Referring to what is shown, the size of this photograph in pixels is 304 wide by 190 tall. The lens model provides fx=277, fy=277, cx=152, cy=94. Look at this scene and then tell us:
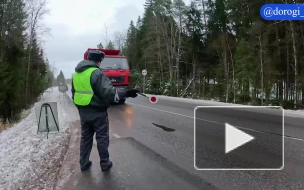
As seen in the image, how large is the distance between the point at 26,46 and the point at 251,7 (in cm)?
2374

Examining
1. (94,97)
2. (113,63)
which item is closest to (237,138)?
(94,97)

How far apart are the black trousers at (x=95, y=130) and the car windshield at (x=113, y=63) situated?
11638mm

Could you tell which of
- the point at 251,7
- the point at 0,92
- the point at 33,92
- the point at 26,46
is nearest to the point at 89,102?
the point at 0,92

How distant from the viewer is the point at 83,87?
177 inches

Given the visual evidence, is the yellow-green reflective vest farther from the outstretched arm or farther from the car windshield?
the car windshield

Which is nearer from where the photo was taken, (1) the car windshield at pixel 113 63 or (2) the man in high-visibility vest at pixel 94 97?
(2) the man in high-visibility vest at pixel 94 97

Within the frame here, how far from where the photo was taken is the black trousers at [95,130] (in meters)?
4.61

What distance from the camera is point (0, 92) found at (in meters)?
20.3

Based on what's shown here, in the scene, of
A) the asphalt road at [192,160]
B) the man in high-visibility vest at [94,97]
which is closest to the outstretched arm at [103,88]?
the man in high-visibility vest at [94,97]

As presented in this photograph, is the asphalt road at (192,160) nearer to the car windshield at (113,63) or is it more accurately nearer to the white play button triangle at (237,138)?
the white play button triangle at (237,138)

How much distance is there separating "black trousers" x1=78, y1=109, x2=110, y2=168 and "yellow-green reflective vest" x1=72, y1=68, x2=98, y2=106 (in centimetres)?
20

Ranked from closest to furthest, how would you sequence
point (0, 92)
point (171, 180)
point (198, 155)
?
1. point (171, 180)
2. point (198, 155)
3. point (0, 92)

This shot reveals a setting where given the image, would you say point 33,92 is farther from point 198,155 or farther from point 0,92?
point 198,155

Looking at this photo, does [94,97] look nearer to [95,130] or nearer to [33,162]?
[95,130]
